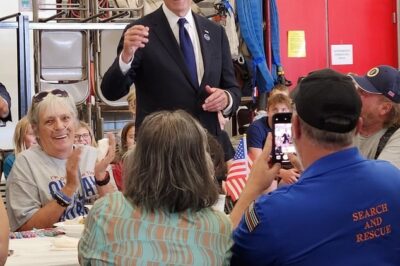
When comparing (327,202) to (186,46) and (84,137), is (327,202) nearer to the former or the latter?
(186,46)

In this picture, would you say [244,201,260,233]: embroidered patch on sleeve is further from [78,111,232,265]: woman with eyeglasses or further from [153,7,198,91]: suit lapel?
[153,7,198,91]: suit lapel

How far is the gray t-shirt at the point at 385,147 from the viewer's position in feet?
9.21

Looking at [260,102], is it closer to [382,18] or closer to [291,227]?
[382,18]

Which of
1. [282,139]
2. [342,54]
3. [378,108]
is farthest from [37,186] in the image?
[342,54]

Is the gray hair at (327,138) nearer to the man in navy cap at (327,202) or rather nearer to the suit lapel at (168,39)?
the man in navy cap at (327,202)

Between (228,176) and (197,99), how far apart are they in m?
0.56

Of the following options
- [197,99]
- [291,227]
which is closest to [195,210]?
[291,227]

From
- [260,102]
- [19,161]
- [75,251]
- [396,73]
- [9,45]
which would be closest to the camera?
[75,251]

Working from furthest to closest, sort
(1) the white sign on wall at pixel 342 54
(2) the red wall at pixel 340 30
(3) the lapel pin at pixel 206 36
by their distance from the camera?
(1) the white sign on wall at pixel 342 54, (2) the red wall at pixel 340 30, (3) the lapel pin at pixel 206 36

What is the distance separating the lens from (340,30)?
8242 mm

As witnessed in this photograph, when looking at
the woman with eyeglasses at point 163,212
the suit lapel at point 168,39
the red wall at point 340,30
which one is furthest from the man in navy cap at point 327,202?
the red wall at point 340,30

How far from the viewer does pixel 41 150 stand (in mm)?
3422

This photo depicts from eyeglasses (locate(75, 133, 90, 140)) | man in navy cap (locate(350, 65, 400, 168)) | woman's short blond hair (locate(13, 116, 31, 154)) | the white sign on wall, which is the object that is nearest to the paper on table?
man in navy cap (locate(350, 65, 400, 168))

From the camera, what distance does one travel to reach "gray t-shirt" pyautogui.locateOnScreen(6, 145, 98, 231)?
315cm
